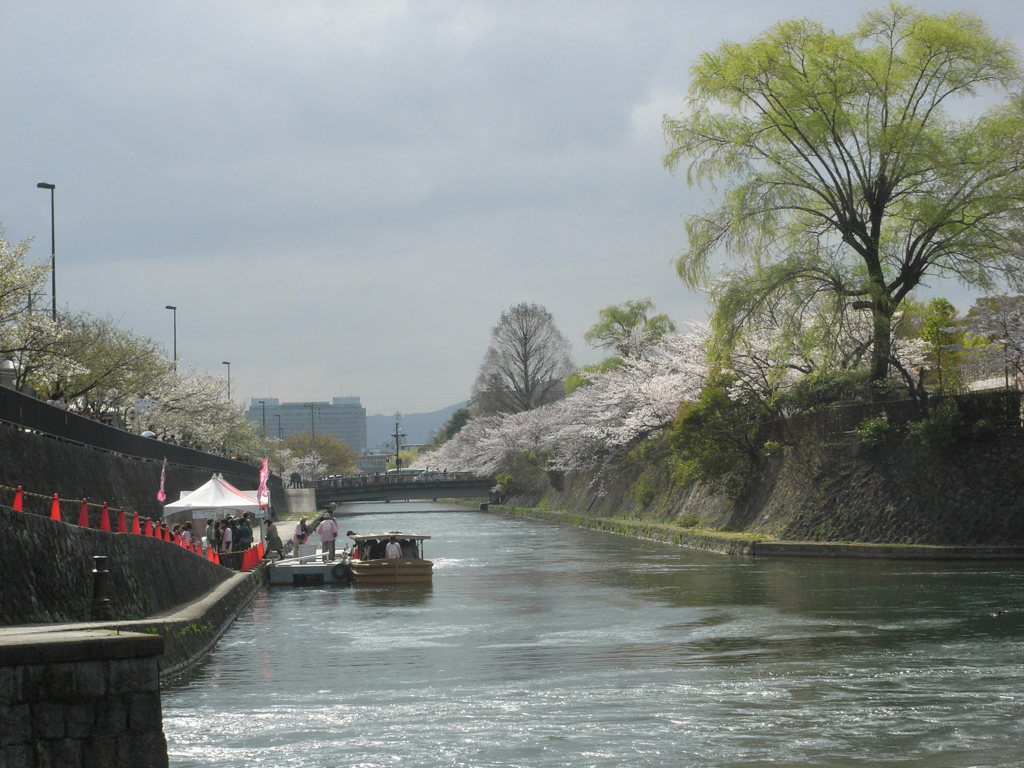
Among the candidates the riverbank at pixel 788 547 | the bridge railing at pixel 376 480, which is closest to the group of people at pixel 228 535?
the riverbank at pixel 788 547

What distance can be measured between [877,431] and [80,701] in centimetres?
2934

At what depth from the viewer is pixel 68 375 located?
3947 centimetres

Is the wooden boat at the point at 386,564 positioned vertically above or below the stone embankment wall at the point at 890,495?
below

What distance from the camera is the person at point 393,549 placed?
32950 mm

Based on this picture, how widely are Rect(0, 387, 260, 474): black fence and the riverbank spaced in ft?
61.6

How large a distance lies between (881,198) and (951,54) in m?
4.34

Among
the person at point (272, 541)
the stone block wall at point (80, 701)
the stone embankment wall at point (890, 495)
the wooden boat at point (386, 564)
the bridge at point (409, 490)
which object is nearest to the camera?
the stone block wall at point (80, 701)

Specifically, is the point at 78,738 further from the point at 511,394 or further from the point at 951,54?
the point at 511,394

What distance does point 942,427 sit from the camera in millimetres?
32344

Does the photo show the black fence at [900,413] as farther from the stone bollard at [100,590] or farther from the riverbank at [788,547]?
the stone bollard at [100,590]

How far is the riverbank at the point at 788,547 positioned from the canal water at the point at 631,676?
101 cm

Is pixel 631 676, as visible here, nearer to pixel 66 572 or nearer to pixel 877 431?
pixel 66 572

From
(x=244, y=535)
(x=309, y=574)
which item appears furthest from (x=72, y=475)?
(x=309, y=574)

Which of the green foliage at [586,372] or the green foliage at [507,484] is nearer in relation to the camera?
the green foliage at [586,372]
